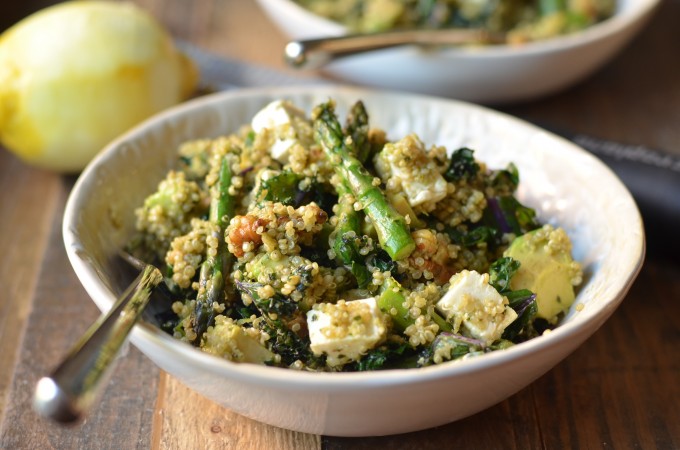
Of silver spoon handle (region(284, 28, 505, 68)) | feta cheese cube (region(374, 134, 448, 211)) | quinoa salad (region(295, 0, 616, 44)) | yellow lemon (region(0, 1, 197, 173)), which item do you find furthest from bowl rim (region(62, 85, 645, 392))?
quinoa salad (region(295, 0, 616, 44))

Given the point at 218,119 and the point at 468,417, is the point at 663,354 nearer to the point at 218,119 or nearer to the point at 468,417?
the point at 468,417

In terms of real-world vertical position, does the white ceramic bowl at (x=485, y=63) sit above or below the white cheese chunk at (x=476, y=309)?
below

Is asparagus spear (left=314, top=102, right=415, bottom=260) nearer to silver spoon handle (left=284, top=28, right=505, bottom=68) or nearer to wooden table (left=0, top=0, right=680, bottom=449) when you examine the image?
wooden table (left=0, top=0, right=680, bottom=449)

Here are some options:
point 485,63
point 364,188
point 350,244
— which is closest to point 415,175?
point 364,188

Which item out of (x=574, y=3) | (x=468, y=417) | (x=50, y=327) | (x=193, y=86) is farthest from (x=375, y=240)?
(x=574, y=3)

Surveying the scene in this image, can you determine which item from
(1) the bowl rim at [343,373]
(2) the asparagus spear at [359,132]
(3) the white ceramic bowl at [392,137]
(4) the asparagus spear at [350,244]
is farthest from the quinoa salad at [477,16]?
(1) the bowl rim at [343,373]

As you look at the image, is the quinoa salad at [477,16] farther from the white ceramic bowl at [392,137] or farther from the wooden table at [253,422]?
the white ceramic bowl at [392,137]

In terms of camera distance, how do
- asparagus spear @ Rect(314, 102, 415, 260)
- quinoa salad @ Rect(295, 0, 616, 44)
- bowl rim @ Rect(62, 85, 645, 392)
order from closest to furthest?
bowl rim @ Rect(62, 85, 645, 392) → asparagus spear @ Rect(314, 102, 415, 260) → quinoa salad @ Rect(295, 0, 616, 44)
